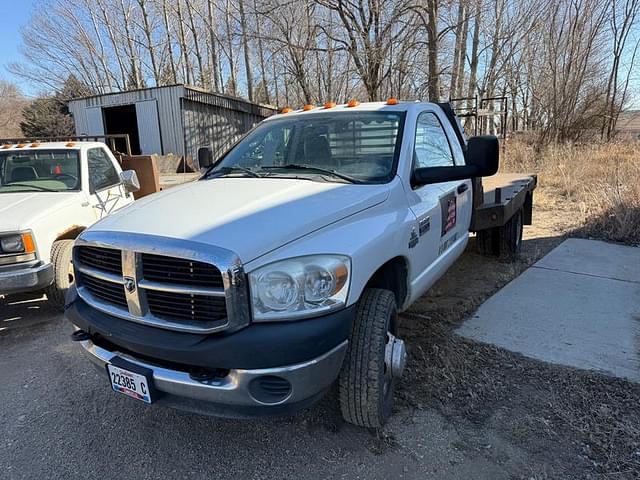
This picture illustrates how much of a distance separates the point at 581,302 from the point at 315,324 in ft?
11.3

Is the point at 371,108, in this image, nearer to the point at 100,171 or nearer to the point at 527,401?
the point at 527,401

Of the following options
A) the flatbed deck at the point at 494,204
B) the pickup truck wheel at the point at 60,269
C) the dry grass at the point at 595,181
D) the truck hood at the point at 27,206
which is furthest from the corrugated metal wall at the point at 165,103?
the flatbed deck at the point at 494,204

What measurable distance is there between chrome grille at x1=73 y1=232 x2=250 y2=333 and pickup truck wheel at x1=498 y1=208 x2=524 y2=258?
14.6 feet

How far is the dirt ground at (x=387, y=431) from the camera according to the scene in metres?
2.32

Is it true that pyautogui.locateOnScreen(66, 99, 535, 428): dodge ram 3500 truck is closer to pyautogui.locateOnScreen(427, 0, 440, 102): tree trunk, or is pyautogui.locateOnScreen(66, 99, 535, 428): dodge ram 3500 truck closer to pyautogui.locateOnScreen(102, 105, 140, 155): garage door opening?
pyautogui.locateOnScreen(427, 0, 440, 102): tree trunk

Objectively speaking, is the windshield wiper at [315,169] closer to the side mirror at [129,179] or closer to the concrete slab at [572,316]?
the concrete slab at [572,316]

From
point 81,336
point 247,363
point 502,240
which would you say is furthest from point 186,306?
point 502,240

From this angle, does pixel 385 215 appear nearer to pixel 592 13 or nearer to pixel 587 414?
pixel 587 414

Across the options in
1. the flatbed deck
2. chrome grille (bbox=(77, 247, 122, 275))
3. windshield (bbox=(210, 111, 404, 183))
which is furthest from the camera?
the flatbed deck

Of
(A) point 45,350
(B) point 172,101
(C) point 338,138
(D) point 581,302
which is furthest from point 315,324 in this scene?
(B) point 172,101

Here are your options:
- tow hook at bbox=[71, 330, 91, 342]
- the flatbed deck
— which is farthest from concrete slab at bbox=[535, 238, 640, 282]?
tow hook at bbox=[71, 330, 91, 342]

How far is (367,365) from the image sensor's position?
226 centimetres

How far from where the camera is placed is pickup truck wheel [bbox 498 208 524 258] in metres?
5.53

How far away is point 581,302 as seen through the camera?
4.31 metres
